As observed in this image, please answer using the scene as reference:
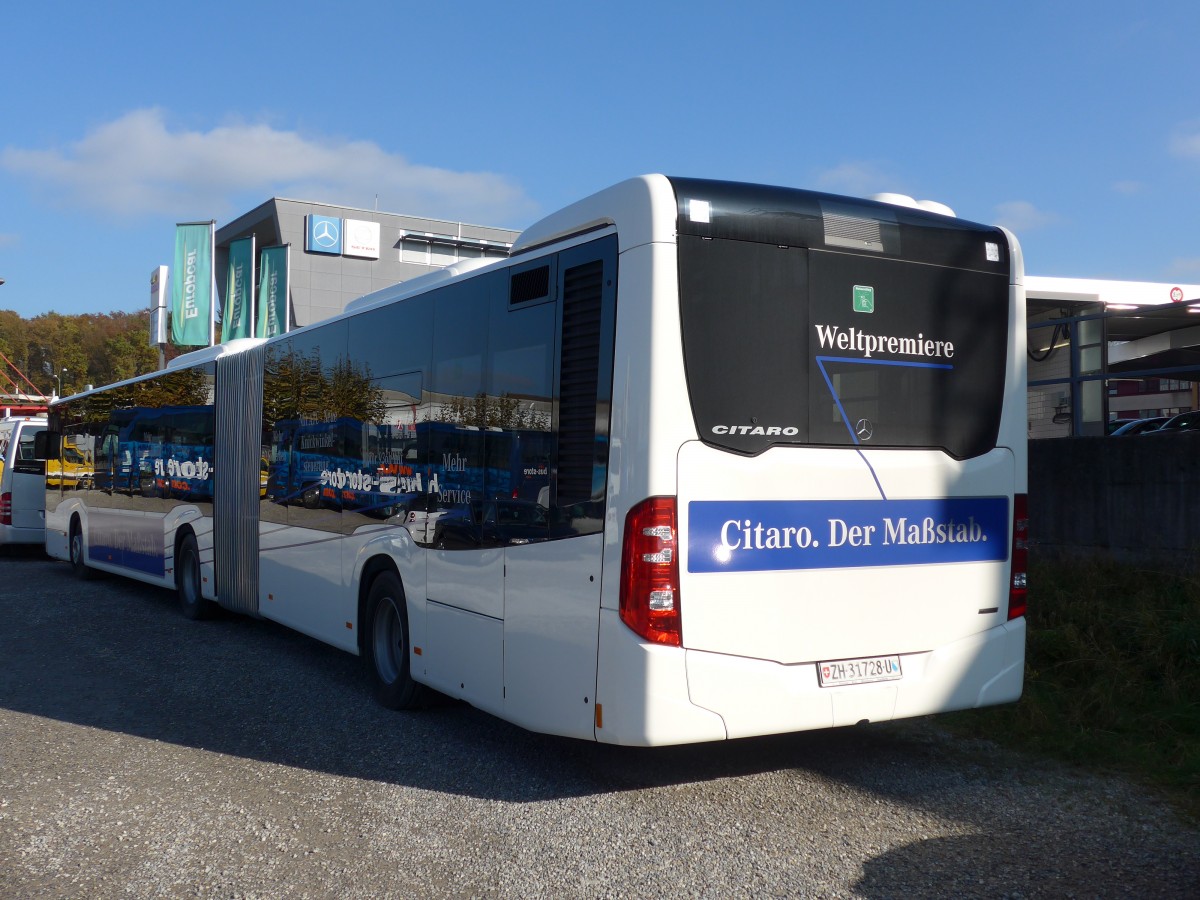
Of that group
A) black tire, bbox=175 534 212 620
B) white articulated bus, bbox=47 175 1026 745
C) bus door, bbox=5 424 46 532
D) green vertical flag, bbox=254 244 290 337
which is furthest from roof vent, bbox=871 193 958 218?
green vertical flag, bbox=254 244 290 337

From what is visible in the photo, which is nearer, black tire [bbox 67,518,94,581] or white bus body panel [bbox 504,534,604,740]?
white bus body panel [bbox 504,534,604,740]

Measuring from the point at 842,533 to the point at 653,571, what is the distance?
1.11 m

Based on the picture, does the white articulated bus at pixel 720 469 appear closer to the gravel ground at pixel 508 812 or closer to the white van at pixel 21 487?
the gravel ground at pixel 508 812

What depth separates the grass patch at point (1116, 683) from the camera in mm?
6133

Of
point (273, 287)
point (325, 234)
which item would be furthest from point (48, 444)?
point (325, 234)

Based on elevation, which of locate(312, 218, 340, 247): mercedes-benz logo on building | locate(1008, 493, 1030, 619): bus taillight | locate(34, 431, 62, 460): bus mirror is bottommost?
locate(1008, 493, 1030, 619): bus taillight

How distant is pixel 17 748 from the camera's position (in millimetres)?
6707

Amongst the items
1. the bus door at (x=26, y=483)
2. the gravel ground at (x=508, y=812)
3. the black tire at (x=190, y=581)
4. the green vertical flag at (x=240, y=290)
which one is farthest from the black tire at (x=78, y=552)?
the green vertical flag at (x=240, y=290)

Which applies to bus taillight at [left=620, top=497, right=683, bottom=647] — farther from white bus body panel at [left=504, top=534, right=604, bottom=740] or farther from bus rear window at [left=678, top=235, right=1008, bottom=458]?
bus rear window at [left=678, top=235, right=1008, bottom=458]

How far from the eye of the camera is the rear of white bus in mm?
5090

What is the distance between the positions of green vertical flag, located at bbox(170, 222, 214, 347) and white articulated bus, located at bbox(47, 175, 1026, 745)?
2731 cm

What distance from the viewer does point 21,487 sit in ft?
64.6

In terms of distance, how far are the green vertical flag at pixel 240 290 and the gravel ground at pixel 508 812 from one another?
27.5 m

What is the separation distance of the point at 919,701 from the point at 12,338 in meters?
138
